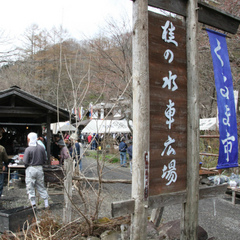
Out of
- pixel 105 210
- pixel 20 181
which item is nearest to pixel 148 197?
pixel 105 210

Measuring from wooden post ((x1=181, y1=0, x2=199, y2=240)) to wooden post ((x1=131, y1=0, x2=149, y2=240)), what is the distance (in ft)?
2.59

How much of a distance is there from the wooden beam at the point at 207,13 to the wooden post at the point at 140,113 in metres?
0.40

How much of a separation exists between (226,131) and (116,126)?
49.8 feet

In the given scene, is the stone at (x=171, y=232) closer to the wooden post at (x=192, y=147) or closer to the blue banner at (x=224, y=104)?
the wooden post at (x=192, y=147)

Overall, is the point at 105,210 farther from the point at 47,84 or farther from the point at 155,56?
the point at 47,84

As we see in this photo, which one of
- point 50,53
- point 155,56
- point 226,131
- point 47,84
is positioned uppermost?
point 50,53

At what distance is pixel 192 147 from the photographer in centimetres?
351

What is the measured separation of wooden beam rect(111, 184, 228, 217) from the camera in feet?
9.41

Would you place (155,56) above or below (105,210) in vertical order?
above

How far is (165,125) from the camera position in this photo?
10.8ft

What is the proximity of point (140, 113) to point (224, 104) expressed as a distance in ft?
5.52

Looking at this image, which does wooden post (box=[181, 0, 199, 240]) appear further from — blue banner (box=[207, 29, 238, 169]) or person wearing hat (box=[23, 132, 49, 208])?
person wearing hat (box=[23, 132, 49, 208])

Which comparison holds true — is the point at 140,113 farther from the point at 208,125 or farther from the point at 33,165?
the point at 208,125

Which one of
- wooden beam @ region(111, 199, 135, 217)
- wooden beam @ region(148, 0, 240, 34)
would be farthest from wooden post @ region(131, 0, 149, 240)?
wooden beam @ region(148, 0, 240, 34)
